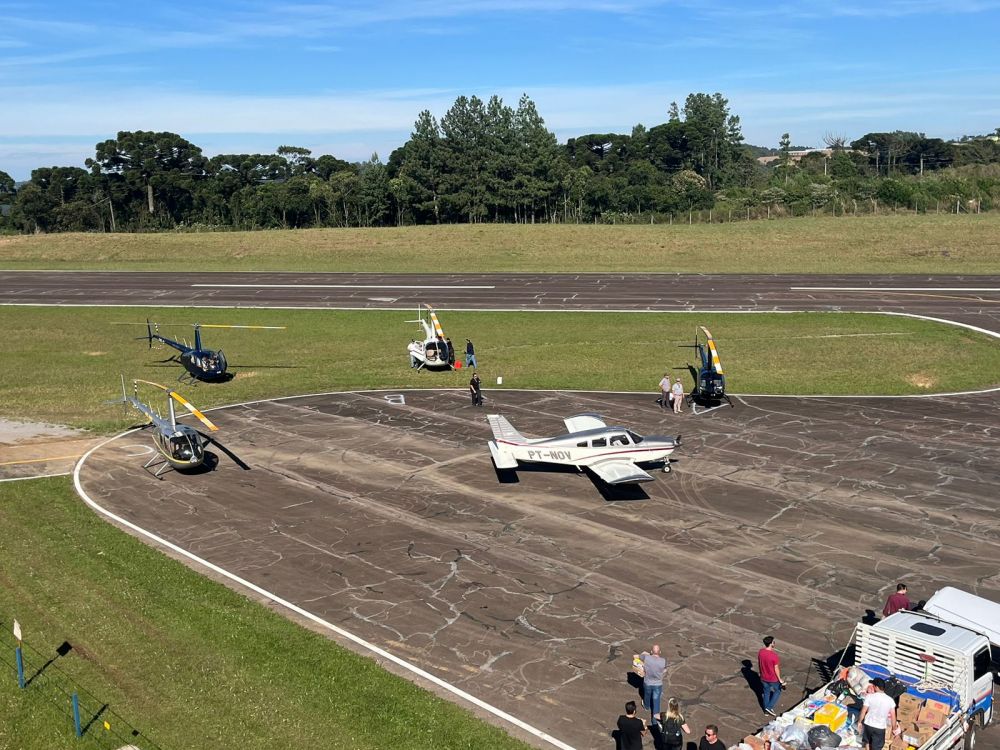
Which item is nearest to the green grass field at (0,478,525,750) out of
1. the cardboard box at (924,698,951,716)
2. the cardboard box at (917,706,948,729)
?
the cardboard box at (917,706,948,729)

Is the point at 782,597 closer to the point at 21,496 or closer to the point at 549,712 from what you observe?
the point at 549,712

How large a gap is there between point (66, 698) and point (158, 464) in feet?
61.5

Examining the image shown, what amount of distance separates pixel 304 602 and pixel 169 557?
6.07 meters

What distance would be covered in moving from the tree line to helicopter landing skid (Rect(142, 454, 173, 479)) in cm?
11301

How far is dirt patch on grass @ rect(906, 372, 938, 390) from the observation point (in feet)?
160

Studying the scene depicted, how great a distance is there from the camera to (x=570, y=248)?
114312 mm

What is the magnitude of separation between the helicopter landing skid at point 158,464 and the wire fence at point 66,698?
1338 cm

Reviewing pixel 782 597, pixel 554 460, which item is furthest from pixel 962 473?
pixel 554 460

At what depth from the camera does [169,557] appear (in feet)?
94.3

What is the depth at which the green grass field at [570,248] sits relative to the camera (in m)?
99.9

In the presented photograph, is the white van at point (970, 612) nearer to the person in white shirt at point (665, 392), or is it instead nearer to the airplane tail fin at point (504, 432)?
the airplane tail fin at point (504, 432)

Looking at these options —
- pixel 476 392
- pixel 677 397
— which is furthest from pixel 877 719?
pixel 476 392

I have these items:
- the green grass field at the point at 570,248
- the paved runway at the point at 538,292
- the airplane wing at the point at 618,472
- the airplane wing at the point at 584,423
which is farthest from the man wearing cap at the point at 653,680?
the green grass field at the point at 570,248

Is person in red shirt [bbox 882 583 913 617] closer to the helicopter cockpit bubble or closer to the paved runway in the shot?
the helicopter cockpit bubble
